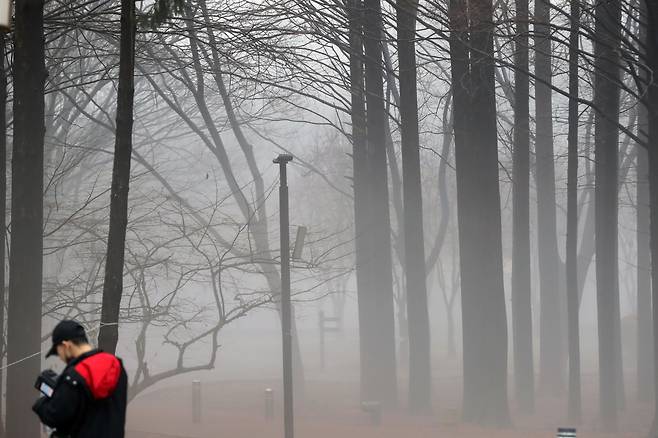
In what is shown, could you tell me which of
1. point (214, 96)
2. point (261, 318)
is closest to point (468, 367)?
point (214, 96)

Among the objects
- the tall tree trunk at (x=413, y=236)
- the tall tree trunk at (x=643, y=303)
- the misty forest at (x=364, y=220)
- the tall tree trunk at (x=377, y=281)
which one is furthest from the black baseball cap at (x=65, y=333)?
the tall tree trunk at (x=643, y=303)

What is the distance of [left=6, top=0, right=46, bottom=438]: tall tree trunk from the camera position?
1164 centimetres

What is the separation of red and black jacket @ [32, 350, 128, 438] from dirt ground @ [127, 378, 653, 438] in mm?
12627

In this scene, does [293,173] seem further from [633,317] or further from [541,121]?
[541,121]

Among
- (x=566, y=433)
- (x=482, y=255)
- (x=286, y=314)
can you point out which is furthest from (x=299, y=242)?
(x=566, y=433)

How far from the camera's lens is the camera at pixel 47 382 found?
6219mm

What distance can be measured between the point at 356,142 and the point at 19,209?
1467 cm

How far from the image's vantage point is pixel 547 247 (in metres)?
29.7

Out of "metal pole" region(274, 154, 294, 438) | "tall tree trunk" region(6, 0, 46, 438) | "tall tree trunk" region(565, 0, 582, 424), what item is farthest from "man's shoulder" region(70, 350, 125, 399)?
"tall tree trunk" region(565, 0, 582, 424)

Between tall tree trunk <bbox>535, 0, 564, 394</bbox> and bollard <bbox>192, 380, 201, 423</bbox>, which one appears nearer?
bollard <bbox>192, 380, 201, 423</bbox>

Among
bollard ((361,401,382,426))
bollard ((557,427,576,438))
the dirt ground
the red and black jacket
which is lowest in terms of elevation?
the dirt ground

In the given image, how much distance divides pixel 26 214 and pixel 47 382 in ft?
19.5

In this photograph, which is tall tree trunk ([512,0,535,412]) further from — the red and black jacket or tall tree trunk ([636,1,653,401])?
the red and black jacket

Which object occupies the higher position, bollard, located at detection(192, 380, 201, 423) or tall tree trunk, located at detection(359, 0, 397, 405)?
tall tree trunk, located at detection(359, 0, 397, 405)
